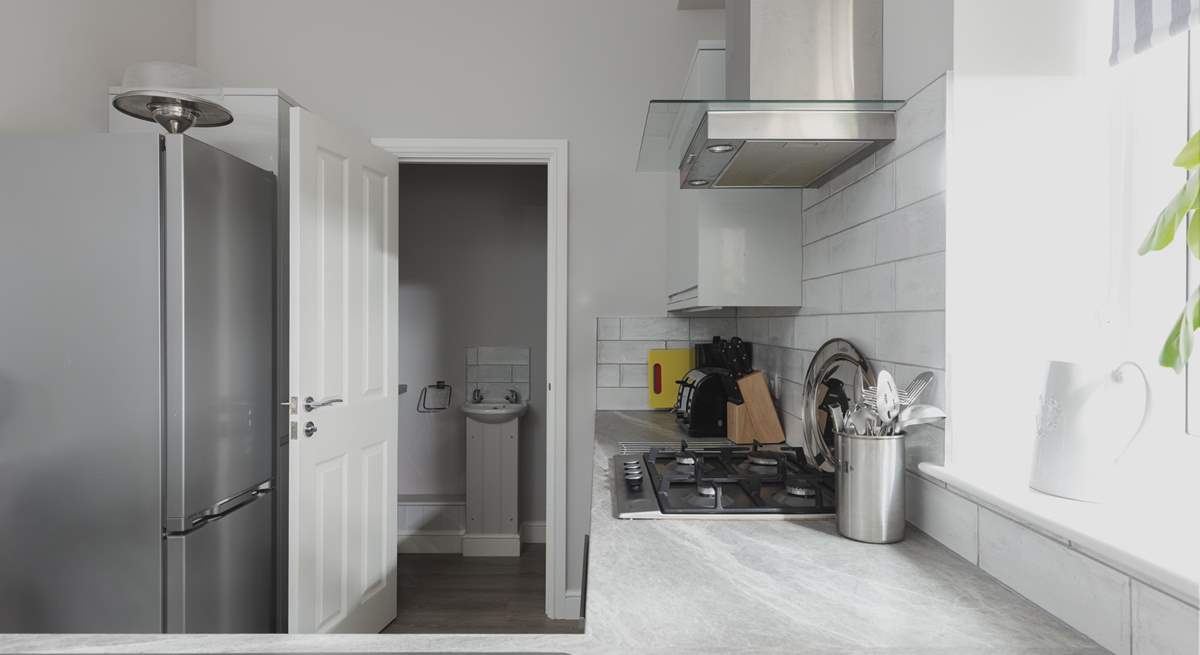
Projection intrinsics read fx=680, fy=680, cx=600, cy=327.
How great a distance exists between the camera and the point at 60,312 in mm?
1774

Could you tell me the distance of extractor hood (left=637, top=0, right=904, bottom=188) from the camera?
1.32m

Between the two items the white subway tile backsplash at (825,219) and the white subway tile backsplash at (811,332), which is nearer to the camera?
the white subway tile backsplash at (825,219)

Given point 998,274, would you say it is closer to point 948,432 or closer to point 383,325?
point 948,432

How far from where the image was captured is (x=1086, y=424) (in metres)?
0.88

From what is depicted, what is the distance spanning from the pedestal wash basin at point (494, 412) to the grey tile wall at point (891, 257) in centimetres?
214

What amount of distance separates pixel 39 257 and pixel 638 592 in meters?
1.81

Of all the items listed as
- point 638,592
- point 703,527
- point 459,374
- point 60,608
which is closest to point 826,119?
point 703,527

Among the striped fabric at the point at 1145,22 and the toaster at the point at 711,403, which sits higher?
the striped fabric at the point at 1145,22

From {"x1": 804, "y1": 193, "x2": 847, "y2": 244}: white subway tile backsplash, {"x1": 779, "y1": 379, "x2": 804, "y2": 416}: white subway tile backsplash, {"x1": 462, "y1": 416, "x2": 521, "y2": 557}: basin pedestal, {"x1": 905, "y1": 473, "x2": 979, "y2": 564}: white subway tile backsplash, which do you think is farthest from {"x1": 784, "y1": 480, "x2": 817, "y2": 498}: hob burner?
{"x1": 462, "y1": 416, "x2": 521, "y2": 557}: basin pedestal

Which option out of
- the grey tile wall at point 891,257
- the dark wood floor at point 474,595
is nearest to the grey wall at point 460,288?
the dark wood floor at point 474,595

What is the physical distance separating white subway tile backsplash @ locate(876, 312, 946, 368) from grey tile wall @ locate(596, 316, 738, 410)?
1.52 meters

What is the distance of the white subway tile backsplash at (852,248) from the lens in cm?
146

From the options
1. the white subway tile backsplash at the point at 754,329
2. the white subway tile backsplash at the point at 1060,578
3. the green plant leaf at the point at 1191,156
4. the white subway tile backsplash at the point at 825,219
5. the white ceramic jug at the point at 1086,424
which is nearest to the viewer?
the green plant leaf at the point at 1191,156

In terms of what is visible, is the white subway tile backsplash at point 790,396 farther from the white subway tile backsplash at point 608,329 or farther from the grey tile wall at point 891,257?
the white subway tile backsplash at point 608,329
